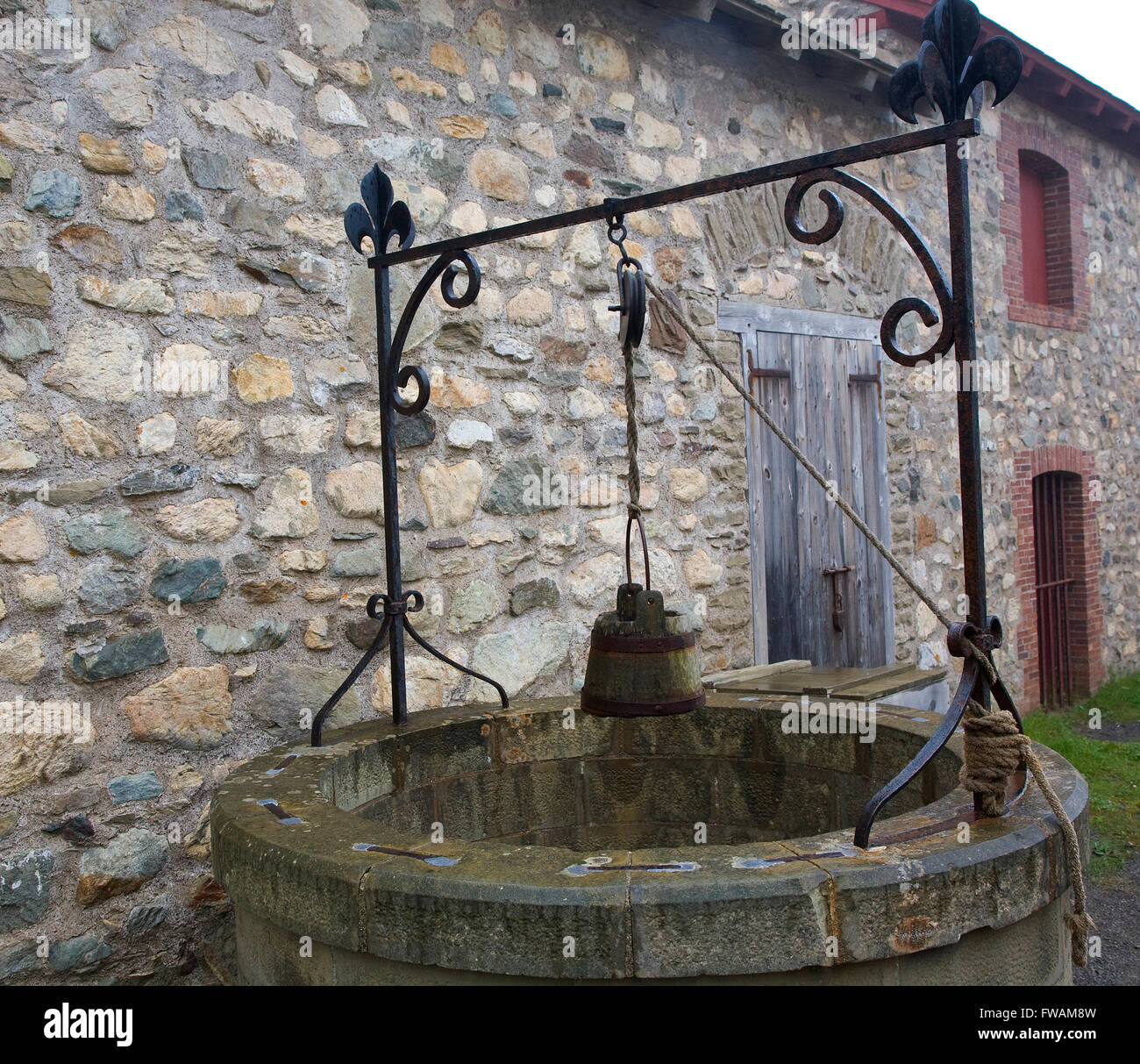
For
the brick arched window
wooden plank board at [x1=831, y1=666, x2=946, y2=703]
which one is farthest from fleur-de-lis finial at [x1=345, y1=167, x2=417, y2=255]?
the brick arched window

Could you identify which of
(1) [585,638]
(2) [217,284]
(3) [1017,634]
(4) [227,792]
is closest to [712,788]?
(1) [585,638]

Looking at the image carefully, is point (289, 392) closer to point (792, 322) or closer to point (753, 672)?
point (753, 672)

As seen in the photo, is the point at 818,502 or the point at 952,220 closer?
the point at 952,220

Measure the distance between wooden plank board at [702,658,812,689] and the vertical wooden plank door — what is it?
130 millimetres

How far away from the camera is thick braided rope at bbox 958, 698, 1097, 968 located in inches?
83.7

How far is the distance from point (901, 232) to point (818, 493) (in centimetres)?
366

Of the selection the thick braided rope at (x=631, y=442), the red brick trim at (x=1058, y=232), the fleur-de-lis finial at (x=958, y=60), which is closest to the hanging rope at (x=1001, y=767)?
the thick braided rope at (x=631, y=442)

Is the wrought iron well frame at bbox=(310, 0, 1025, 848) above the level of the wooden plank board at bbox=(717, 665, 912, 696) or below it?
above

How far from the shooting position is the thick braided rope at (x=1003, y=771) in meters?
2.13

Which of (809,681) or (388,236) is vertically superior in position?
(388,236)

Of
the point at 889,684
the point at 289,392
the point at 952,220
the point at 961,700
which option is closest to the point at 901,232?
the point at 952,220

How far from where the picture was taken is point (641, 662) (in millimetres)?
2508

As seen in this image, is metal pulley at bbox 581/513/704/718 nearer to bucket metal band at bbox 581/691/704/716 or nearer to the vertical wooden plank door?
bucket metal band at bbox 581/691/704/716
